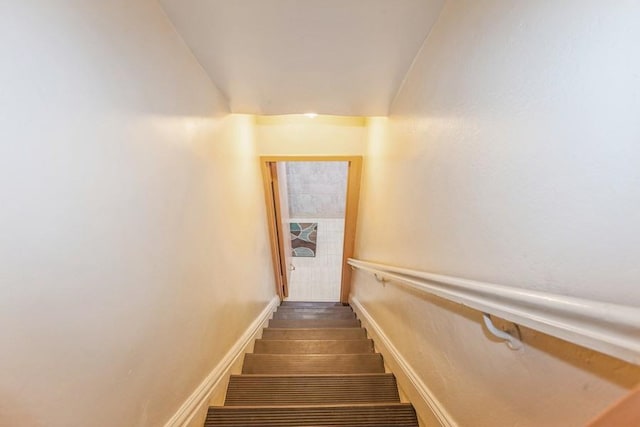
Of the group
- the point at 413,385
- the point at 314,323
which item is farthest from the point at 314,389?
the point at 314,323

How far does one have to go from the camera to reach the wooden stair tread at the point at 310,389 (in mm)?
1533

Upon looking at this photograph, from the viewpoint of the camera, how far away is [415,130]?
1.29 m

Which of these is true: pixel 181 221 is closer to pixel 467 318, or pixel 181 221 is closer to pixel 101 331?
pixel 101 331

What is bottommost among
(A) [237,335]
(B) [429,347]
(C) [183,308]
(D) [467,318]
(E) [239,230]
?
(A) [237,335]

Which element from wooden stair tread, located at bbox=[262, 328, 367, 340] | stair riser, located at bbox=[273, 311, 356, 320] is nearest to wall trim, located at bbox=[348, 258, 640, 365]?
wooden stair tread, located at bbox=[262, 328, 367, 340]

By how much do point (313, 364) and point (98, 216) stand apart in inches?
69.4

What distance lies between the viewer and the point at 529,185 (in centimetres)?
56

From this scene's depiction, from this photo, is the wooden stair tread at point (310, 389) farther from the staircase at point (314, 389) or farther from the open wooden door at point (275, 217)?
the open wooden door at point (275, 217)

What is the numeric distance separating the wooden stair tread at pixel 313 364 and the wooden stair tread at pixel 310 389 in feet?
0.76

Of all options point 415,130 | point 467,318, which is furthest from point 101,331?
point 415,130

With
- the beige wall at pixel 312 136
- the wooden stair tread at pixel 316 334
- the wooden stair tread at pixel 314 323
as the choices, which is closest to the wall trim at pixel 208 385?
the wooden stair tread at pixel 316 334

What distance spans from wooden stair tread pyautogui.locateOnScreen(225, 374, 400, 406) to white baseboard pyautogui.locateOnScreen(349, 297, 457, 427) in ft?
0.41

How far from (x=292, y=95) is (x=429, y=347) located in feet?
5.10

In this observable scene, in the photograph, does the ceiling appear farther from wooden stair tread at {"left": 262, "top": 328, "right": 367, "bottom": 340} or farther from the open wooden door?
wooden stair tread at {"left": 262, "top": 328, "right": 367, "bottom": 340}
